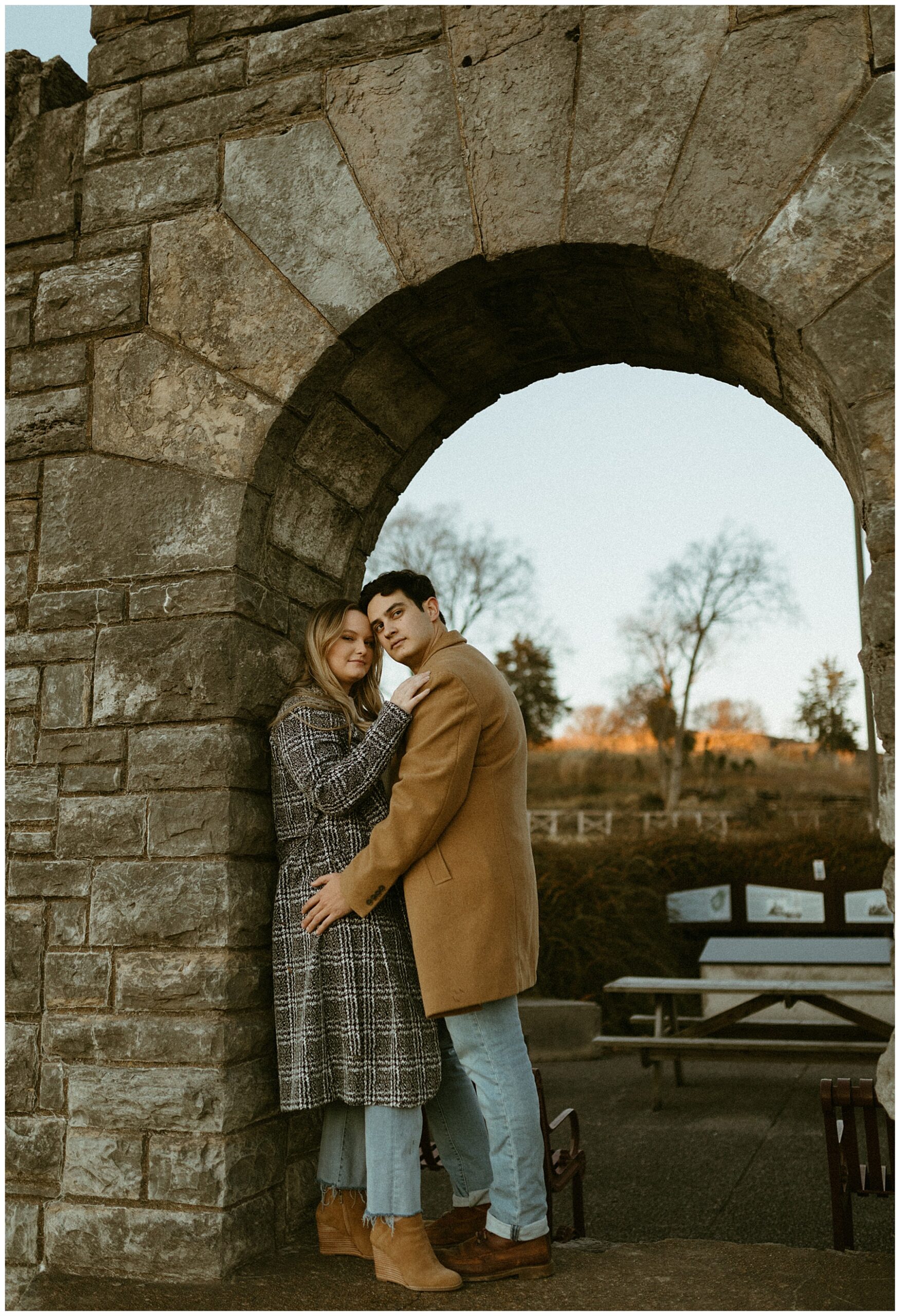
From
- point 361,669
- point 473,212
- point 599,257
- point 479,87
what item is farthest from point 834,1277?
point 479,87

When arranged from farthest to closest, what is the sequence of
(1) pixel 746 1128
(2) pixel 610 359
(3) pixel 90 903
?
(1) pixel 746 1128, (2) pixel 610 359, (3) pixel 90 903

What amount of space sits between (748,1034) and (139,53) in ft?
20.2

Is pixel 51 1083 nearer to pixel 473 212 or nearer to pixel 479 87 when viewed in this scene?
pixel 473 212

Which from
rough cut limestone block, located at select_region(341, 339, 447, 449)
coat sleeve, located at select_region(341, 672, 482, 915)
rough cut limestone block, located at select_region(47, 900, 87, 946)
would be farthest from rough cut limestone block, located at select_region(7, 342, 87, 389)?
coat sleeve, located at select_region(341, 672, 482, 915)

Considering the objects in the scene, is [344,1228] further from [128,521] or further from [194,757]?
[128,521]

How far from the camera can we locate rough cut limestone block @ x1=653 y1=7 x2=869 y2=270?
2771mm

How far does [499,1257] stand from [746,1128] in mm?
3640

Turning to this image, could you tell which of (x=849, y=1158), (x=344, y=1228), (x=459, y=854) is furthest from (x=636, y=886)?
(x=459, y=854)

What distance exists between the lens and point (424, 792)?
2.83 metres

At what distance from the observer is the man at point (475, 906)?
2771mm

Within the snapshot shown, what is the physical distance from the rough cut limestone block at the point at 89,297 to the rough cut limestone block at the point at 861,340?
2107 millimetres

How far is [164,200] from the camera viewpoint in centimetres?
343

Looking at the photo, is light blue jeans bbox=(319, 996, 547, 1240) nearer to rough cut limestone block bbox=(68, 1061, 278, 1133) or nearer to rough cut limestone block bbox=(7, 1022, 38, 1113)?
rough cut limestone block bbox=(68, 1061, 278, 1133)

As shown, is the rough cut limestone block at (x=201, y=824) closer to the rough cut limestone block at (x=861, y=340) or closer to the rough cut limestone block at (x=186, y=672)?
the rough cut limestone block at (x=186, y=672)
